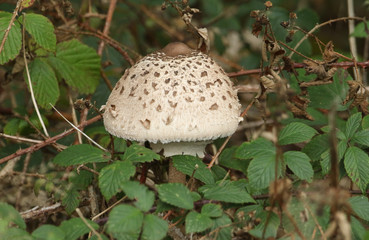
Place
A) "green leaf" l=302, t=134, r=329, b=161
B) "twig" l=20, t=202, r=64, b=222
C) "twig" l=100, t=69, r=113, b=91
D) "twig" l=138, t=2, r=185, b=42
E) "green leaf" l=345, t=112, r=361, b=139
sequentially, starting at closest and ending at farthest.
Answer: "green leaf" l=345, t=112, r=361, b=139 < "green leaf" l=302, t=134, r=329, b=161 < "twig" l=20, t=202, r=64, b=222 < "twig" l=100, t=69, r=113, b=91 < "twig" l=138, t=2, r=185, b=42

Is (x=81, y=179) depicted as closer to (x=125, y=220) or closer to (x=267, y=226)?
(x=125, y=220)

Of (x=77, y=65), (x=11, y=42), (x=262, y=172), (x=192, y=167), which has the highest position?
(x=11, y=42)

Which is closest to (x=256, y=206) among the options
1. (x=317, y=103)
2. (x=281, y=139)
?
(x=281, y=139)

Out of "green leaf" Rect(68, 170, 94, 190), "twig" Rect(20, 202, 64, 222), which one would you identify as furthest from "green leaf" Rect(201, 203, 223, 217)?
"twig" Rect(20, 202, 64, 222)

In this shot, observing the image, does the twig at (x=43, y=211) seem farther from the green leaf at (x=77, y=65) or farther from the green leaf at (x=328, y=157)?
the green leaf at (x=328, y=157)

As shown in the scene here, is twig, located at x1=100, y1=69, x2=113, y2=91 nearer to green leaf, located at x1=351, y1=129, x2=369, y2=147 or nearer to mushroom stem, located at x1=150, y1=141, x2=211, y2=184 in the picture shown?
mushroom stem, located at x1=150, y1=141, x2=211, y2=184

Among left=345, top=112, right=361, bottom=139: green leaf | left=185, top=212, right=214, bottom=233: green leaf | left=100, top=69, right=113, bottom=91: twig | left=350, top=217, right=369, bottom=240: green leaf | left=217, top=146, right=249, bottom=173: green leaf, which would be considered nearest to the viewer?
left=185, top=212, right=214, bottom=233: green leaf

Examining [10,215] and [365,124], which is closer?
[10,215]

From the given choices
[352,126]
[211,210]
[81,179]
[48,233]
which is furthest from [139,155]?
[352,126]

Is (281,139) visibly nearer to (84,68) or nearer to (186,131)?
(186,131)
